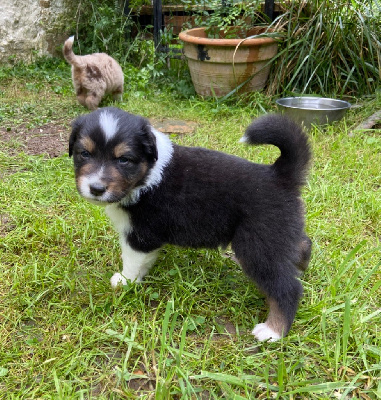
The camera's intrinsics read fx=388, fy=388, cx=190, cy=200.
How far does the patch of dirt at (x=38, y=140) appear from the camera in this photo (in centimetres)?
460

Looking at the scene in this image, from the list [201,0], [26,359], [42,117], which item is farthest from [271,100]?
[26,359]

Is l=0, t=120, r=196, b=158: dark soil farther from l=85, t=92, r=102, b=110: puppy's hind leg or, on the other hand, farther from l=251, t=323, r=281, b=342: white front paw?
l=251, t=323, r=281, b=342: white front paw

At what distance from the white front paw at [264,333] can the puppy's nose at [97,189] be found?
122 cm

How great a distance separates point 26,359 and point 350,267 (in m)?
2.16

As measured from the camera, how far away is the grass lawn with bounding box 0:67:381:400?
6.53ft

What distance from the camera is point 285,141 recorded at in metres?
2.29

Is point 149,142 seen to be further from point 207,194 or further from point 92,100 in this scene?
point 92,100

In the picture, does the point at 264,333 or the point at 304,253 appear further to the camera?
the point at 304,253

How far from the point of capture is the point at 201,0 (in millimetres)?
6855

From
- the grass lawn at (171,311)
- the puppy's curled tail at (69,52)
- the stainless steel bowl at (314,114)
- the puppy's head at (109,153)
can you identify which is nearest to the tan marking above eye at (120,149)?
the puppy's head at (109,153)

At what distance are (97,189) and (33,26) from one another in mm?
6828

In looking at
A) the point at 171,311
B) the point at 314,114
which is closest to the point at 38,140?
the point at 171,311

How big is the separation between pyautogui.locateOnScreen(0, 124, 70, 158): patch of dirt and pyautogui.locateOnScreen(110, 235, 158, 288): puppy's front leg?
2328 mm

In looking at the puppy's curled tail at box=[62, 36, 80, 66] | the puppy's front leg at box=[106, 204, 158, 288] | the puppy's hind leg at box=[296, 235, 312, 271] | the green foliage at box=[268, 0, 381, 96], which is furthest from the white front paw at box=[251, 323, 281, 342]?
the puppy's curled tail at box=[62, 36, 80, 66]
